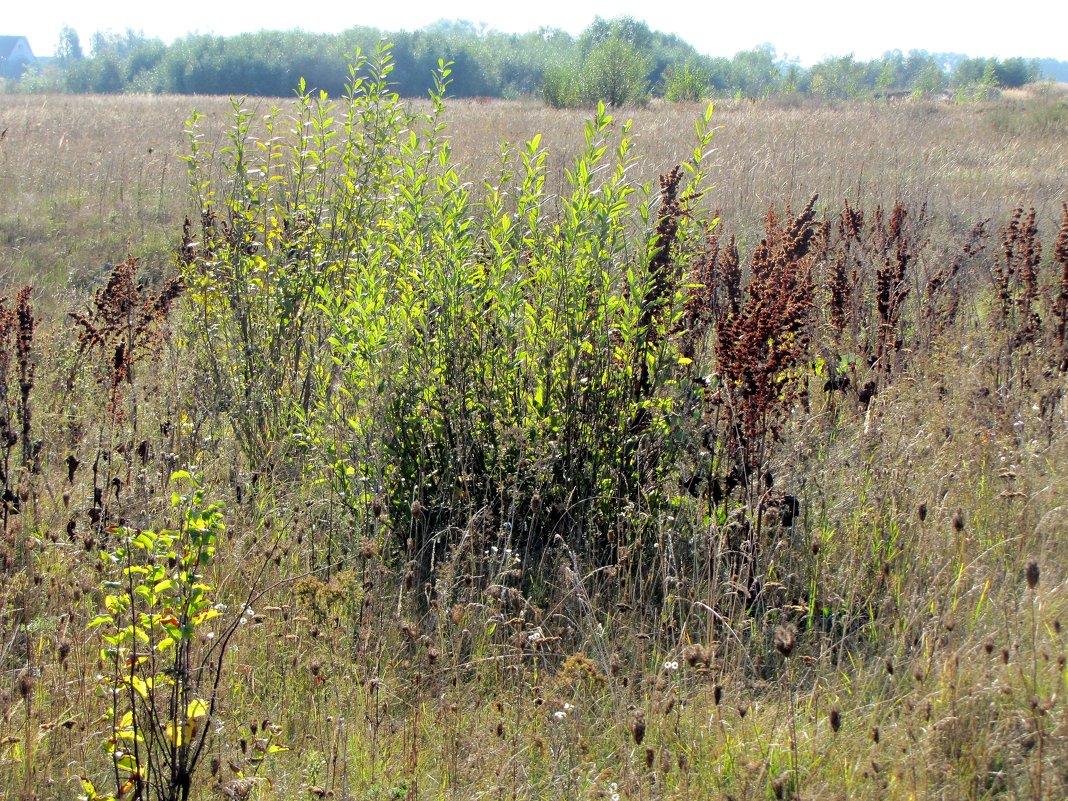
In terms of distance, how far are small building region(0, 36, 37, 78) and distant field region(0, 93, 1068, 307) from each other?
134319 millimetres

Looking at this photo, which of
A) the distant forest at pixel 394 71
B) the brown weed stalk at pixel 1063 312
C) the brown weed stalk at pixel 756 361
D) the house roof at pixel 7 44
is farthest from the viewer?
the house roof at pixel 7 44

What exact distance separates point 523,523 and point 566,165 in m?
10.8

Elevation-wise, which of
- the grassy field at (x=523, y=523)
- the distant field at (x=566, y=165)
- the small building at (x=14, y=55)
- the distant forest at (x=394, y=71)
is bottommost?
the grassy field at (x=523, y=523)

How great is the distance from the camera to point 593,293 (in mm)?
3629

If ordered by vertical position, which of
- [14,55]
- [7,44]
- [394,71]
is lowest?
[394,71]

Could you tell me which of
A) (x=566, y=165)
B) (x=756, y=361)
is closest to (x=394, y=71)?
(x=566, y=165)

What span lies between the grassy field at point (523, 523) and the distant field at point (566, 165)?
10.2 ft

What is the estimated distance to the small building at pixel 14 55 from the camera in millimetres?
130875

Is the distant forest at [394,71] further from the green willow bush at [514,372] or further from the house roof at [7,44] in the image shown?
the green willow bush at [514,372]

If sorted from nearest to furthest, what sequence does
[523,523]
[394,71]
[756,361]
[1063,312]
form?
[523,523]
[756,361]
[1063,312]
[394,71]

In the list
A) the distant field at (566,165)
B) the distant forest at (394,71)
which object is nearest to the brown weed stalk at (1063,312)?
the distant field at (566,165)

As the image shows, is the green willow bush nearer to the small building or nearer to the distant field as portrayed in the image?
the distant field

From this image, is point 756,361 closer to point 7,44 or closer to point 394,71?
point 394,71

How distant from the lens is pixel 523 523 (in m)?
3.35
